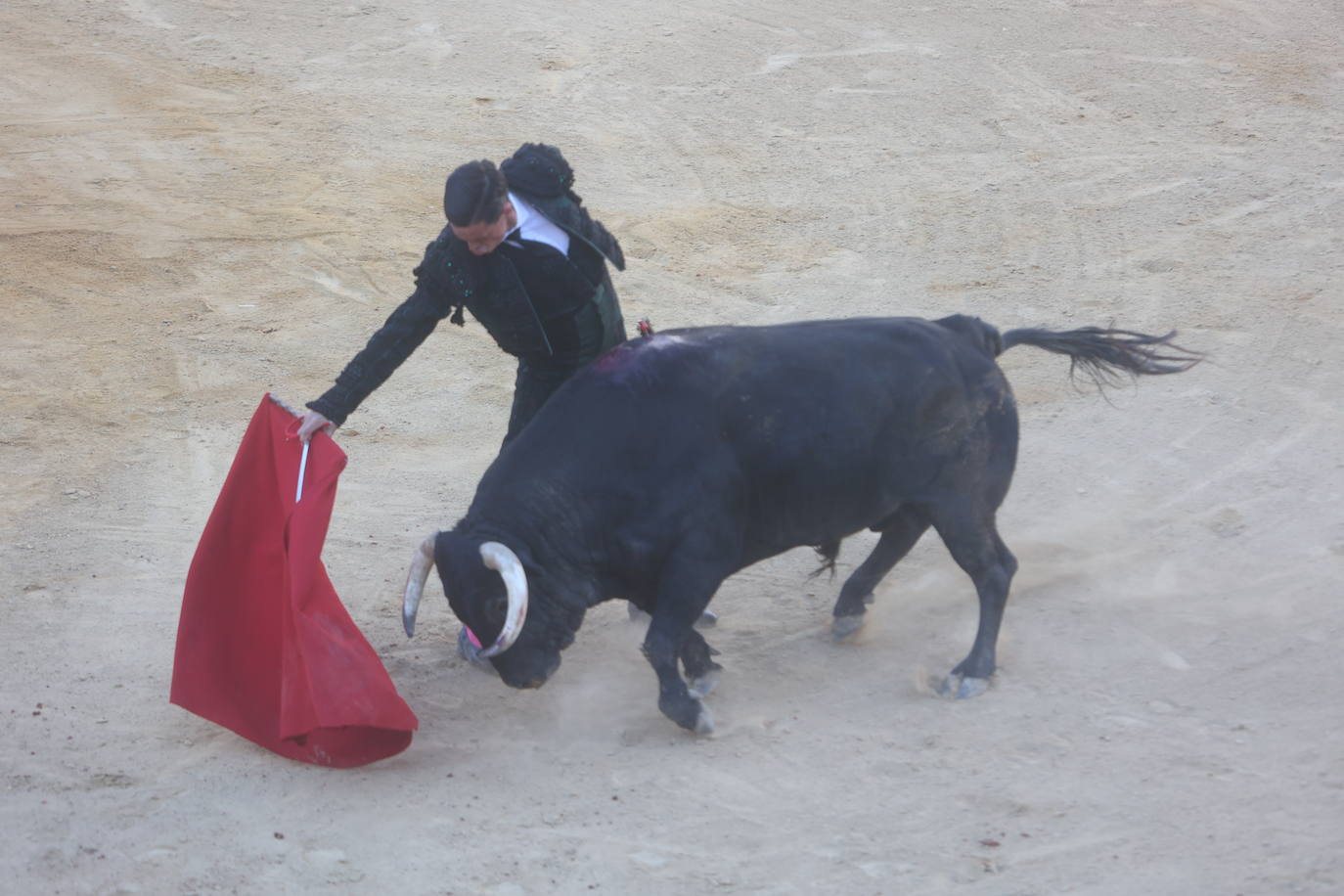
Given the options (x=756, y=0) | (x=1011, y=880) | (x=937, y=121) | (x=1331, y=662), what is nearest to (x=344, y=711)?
(x=1011, y=880)

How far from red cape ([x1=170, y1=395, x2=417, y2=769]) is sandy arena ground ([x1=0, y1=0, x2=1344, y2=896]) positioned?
0.15 m

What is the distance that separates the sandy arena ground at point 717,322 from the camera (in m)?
4.52

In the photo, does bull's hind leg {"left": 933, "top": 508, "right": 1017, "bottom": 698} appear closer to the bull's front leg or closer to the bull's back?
the bull's back

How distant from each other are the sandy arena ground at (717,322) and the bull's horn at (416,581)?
0.52 meters

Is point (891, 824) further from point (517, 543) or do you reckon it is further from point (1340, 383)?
point (1340, 383)

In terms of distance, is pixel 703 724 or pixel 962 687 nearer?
pixel 703 724

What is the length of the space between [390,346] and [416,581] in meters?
0.86

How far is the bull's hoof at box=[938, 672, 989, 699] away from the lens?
5.30 m

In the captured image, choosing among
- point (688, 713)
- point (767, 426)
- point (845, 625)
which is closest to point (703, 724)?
point (688, 713)

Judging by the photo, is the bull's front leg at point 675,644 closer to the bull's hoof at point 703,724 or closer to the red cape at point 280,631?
the bull's hoof at point 703,724

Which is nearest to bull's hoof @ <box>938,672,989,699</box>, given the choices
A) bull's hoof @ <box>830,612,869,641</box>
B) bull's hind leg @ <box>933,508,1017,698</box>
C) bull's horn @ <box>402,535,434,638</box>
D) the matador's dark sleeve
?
bull's hind leg @ <box>933,508,1017,698</box>

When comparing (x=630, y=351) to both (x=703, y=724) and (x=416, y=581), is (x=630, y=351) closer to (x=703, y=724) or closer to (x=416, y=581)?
(x=416, y=581)

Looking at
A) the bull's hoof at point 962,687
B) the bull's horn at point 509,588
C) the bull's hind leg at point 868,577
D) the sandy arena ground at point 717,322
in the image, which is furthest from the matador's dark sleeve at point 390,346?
the bull's hoof at point 962,687

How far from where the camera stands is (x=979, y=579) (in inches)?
215
